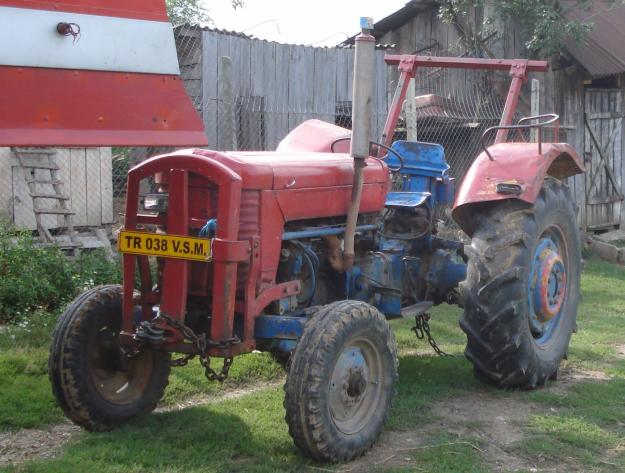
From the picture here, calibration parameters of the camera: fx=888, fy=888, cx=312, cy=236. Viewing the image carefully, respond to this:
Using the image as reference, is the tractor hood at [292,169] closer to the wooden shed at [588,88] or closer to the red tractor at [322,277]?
the red tractor at [322,277]

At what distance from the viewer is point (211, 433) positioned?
4723 mm

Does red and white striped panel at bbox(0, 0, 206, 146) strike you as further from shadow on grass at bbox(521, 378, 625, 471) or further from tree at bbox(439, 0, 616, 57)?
tree at bbox(439, 0, 616, 57)

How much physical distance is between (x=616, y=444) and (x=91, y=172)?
771 centimetres

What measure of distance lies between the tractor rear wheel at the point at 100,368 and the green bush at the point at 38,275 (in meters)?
2.17

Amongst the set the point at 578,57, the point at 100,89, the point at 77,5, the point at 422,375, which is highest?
the point at 578,57

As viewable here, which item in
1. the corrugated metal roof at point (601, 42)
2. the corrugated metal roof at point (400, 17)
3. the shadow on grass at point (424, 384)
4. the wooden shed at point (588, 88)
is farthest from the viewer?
the corrugated metal roof at point (400, 17)

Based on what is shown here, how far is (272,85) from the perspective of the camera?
11.0m

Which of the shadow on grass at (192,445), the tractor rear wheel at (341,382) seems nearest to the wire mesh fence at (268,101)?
the shadow on grass at (192,445)

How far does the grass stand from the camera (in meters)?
4.34

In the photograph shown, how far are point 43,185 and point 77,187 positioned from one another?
0.49 m

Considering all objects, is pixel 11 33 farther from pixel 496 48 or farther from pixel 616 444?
pixel 496 48

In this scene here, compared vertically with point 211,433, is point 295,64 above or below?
above

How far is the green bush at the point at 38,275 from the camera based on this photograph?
703 centimetres

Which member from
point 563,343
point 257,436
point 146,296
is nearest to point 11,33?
point 146,296
